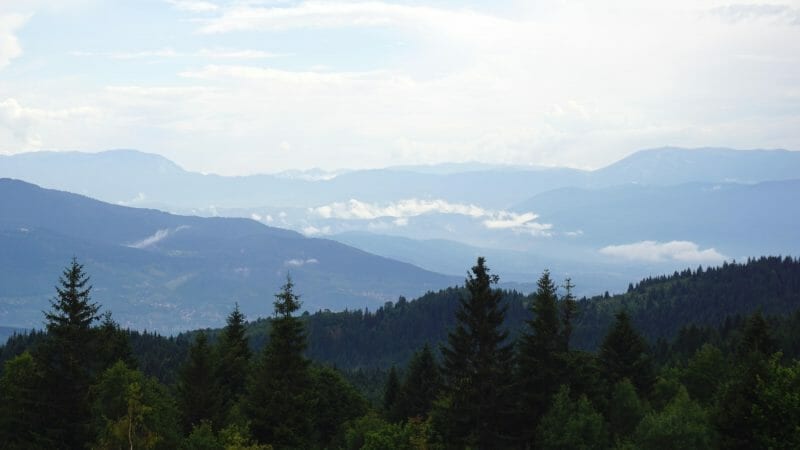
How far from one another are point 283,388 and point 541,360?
1701cm

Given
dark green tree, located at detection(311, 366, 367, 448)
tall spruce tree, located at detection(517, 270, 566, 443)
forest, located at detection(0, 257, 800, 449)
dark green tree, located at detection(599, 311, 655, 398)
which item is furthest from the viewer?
dark green tree, located at detection(311, 366, 367, 448)

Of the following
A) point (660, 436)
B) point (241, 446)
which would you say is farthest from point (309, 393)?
point (660, 436)

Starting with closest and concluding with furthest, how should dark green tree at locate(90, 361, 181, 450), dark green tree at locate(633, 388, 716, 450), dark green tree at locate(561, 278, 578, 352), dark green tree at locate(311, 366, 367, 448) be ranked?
dark green tree at locate(90, 361, 181, 450) < dark green tree at locate(633, 388, 716, 450) < dark green tree at locate(561, 278, 578, 352) < dark green tree at locate(311, 366, 367, 448)

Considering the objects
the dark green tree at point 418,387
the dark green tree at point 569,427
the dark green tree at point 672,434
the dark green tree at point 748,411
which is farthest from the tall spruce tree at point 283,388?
the dark green tree at point 418,387

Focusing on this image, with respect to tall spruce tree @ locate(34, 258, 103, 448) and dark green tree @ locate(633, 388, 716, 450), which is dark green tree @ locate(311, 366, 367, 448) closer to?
tall spruce tree @ locate(34, 258, 103, 448)

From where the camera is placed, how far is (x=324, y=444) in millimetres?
96812

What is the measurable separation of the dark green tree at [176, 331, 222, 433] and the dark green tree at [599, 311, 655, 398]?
31.7 metres

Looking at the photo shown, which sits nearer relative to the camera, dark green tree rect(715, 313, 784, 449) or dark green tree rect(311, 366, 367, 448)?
dark green tree rect(715, 313, 784, 449)

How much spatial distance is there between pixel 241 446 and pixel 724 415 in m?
27.2

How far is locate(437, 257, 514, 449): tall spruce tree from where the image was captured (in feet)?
179

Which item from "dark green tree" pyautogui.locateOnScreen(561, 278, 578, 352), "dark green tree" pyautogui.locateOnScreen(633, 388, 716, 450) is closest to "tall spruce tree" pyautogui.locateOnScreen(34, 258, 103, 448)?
"dark green tree" pyautogui.locateOnScreen(561, 278, 578, 352)

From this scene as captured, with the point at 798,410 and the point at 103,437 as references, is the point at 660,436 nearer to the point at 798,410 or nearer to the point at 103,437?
the point at 798,410

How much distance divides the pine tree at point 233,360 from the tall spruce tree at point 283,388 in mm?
21401

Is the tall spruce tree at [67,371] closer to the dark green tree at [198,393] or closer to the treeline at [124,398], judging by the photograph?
the treeline at [124,398]
